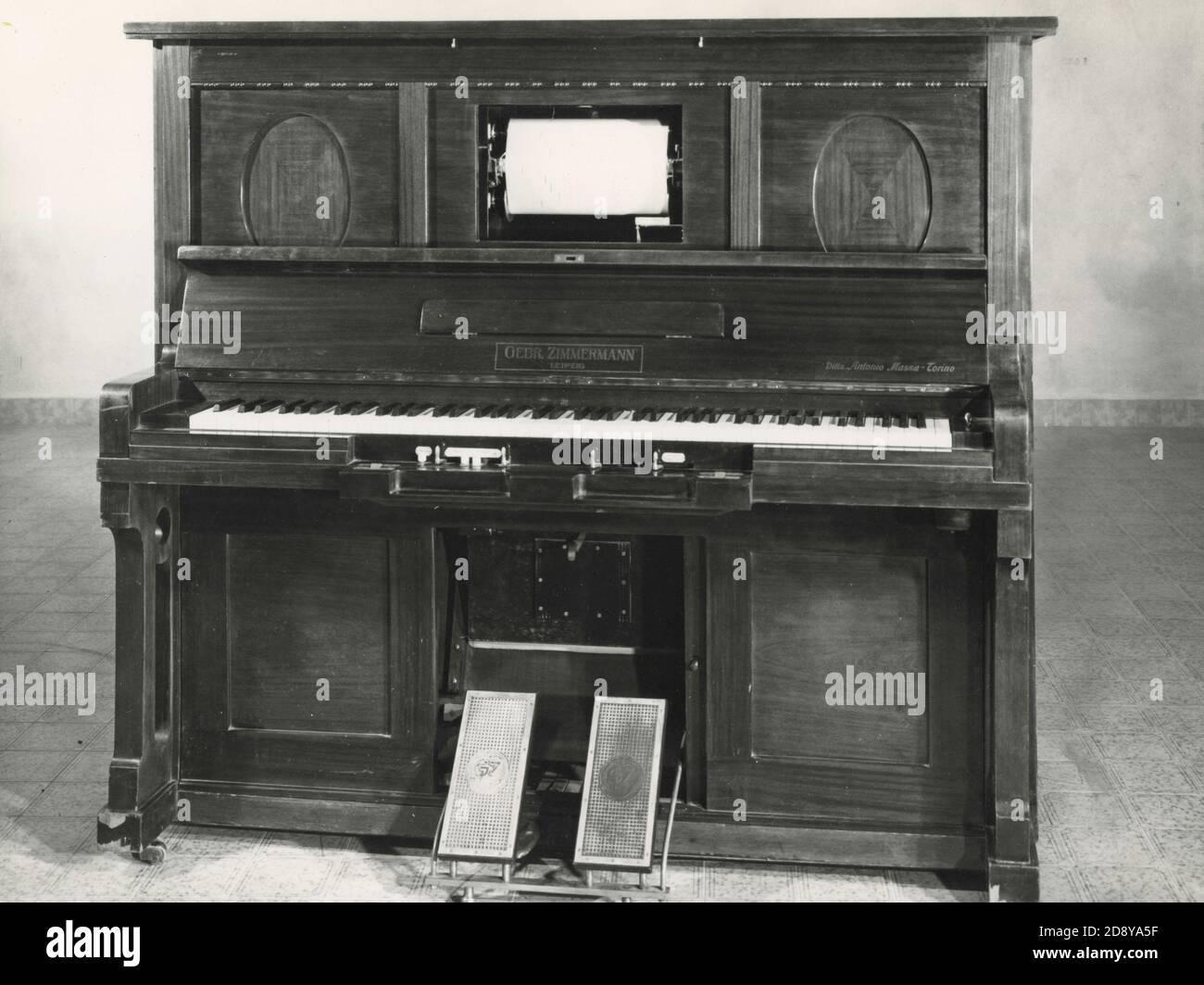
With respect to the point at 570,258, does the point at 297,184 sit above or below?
above

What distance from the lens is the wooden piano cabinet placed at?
11.3 feet

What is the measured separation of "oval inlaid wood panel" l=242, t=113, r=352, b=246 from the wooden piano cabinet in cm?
116

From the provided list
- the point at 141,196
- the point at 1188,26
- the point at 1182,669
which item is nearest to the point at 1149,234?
the point at 1188,26

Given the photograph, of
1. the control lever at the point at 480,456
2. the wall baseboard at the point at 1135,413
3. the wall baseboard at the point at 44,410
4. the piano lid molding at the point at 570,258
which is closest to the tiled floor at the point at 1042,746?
the control lever at the point at 480,456

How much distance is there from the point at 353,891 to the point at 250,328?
126 centimetres

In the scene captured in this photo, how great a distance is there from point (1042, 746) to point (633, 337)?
1745 mm

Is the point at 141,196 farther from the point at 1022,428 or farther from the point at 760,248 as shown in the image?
the point at 1022,428

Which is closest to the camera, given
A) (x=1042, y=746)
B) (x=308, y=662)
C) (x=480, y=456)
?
(x=480, y=456)

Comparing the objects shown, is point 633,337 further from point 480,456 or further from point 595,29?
point 595,29

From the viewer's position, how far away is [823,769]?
356 cm

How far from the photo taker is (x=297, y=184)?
3.75 metres

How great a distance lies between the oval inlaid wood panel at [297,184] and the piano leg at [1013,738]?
1.67m

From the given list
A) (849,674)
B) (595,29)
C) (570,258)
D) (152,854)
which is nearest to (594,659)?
(849,674)

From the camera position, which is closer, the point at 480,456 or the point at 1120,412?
the point at 480,456
